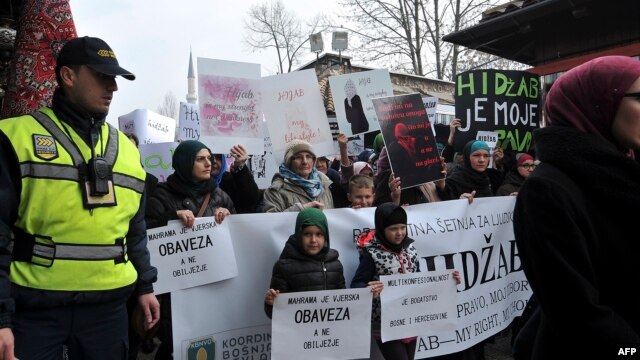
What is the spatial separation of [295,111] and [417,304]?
207 centimetres

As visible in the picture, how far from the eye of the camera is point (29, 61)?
9.59 ft

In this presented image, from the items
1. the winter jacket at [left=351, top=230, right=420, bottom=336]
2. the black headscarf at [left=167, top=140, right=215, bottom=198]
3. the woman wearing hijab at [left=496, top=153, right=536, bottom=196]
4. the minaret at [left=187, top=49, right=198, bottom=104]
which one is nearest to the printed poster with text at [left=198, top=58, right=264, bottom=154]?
the black headscarf at [left=167, top=140, right=215, bottom=198]

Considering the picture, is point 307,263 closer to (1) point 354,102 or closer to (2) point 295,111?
(2) point 295,111

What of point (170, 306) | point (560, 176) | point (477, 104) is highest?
point (477, 104)

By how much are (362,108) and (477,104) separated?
1231 millimetres

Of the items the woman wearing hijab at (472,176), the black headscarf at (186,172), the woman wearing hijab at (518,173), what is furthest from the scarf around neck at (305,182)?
the woman wearing hijab at (518,173)

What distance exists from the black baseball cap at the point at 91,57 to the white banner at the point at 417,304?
216cm

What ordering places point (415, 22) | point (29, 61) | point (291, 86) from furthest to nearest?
point (415, 22), point (291, 86), point (29, 61)

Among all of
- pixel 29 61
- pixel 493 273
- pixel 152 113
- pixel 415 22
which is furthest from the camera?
pixel 415 22

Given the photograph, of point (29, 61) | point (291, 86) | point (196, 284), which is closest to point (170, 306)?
point (196, 284)

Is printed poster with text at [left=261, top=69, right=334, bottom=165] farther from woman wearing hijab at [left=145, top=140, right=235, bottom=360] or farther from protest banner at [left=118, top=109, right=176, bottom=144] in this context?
protest banner at [left=118, top=109, right=176, bottom=144]

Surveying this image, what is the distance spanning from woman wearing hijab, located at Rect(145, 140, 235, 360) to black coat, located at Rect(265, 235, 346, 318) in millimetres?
548

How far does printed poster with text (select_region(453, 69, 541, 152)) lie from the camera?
221 inches

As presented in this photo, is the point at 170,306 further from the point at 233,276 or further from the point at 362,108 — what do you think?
the point at 362,108
